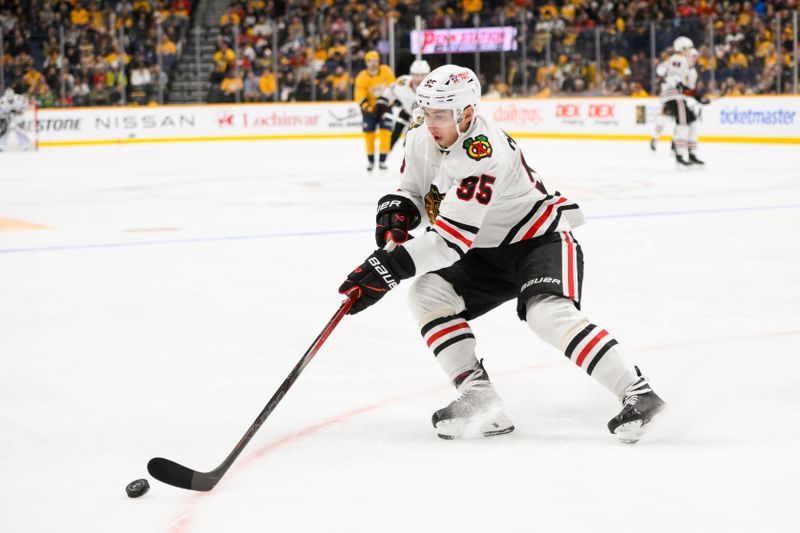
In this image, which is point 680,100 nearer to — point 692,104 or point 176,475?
point 692,104

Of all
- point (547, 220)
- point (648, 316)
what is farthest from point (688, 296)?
point (547, 220)

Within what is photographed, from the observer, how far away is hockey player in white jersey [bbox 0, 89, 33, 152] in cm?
1644

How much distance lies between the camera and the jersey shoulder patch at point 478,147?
8.50 feet

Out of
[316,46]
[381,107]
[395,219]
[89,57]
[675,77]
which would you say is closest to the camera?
[395,219]

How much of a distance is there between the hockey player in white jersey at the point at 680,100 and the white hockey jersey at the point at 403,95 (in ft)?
8.80

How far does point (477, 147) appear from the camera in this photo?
102 inches

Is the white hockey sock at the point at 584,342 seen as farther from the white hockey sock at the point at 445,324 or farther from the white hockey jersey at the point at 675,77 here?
the white hockey jersey at the point at 675,77

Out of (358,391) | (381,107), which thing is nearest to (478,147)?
(358,391)

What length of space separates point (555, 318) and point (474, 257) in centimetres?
34

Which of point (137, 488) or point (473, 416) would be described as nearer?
point (137, 488)

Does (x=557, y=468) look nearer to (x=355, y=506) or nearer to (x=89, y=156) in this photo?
(x=355, y=506)

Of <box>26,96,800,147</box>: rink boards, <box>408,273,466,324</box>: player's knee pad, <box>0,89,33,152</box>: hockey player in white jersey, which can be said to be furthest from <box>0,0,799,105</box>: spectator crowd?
<box>408,273,466,324</box>: player's knee pad

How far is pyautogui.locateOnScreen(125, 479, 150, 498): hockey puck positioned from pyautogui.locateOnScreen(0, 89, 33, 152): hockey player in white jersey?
15.3 m

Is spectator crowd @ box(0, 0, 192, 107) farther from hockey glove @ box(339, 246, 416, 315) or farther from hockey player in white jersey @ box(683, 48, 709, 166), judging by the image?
hockey glove @ box(339, 246, 416, 315)
